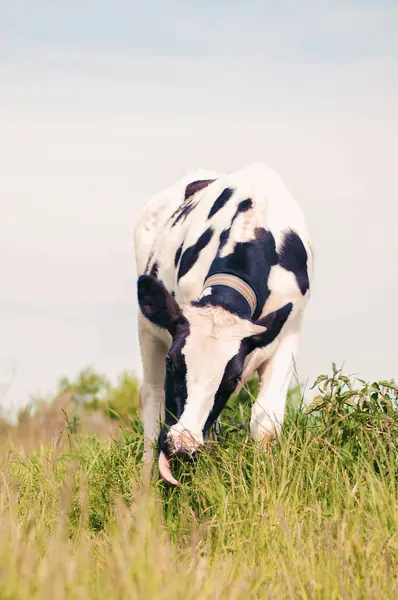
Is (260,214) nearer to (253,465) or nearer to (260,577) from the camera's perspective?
(253,465)

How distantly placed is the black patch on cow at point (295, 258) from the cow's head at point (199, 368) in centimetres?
102

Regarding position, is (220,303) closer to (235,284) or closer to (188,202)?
(235,284)

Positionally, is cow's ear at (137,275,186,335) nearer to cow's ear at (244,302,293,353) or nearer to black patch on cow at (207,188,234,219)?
cow's ear at (244,302,293,353)

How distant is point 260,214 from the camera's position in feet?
26.5

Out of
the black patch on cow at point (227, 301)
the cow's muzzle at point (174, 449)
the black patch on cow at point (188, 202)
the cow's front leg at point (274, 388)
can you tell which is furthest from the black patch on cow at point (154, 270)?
the cow's muzzle at point (174, 449)

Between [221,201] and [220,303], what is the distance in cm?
169

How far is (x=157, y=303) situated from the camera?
723 centimetres

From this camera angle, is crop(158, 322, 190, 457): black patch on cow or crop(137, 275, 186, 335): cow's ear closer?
crop(158, 322, 190, 457): black patch on cow

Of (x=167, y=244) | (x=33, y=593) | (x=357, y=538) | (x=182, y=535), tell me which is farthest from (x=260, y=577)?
(x=167, y=244)

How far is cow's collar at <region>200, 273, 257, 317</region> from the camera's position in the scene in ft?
23.8

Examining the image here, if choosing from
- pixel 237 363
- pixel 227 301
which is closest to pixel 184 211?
pixel 227 301

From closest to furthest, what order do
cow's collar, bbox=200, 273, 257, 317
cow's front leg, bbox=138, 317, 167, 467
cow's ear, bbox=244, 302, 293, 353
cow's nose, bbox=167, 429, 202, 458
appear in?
cow's nose, bbox=167, 429, 202, 458 → cow's ear, bbox=244, 302, 293, 353 → cow's collar, bbox=200, 273, 257, 317 → cow's front leg, bbox=138, 317, 167, 467

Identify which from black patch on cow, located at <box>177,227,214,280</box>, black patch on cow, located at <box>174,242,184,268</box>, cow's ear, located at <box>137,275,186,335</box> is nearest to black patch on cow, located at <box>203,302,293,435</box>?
cow's ear, located at <box>137,275,186,335</box>

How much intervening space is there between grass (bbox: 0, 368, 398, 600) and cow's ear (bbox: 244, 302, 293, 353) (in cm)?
61
